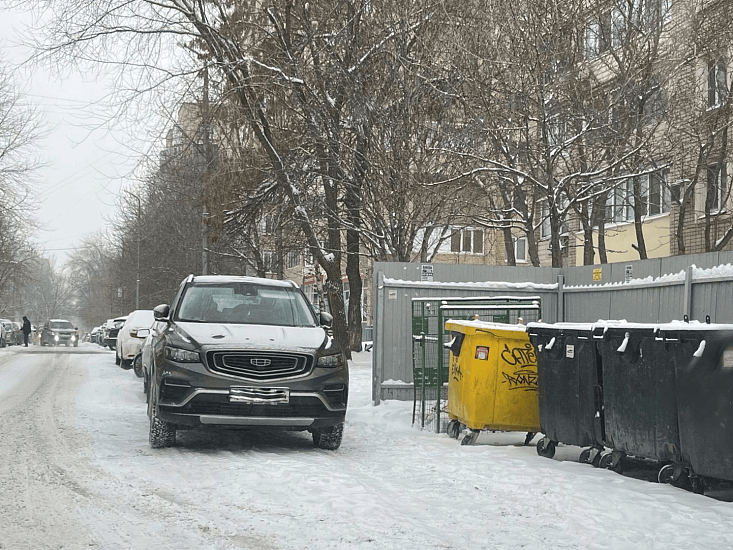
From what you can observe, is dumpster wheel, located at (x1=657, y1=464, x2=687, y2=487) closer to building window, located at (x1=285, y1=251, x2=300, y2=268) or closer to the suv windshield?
the suv windshield

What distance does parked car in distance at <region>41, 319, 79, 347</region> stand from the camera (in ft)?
182

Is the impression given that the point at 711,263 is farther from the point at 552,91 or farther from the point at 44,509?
the point at 44,509

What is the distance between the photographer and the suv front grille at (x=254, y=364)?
29.5 ft

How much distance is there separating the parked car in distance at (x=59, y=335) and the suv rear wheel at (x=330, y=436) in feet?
162

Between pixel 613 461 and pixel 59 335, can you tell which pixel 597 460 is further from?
pixel 59 335

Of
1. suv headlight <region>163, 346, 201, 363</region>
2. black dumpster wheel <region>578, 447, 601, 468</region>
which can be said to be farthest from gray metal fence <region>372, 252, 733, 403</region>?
suv headlight <region>163, 346, 201, 363</region>

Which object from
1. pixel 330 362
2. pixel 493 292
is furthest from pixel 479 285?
pixel 330 362

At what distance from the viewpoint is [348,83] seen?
18.9 metres

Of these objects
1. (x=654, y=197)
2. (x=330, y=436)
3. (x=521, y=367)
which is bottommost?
(x=330, y=436)

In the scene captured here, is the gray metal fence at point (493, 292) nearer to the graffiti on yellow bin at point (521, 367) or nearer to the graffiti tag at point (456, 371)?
the graffiti on yellow bin at point (521, 367)

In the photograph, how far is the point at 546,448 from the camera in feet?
30.6

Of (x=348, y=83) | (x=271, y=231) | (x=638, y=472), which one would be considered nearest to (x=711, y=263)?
(x=638, y=472)

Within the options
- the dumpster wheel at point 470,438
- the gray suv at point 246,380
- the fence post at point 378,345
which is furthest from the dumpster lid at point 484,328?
the fence post at point 378,345

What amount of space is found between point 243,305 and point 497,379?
120 inches
